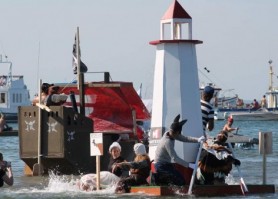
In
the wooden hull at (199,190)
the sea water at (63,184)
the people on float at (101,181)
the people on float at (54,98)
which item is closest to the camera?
the wooden hull at (199,190)

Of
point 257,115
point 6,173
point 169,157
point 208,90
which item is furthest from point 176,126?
point 257,115

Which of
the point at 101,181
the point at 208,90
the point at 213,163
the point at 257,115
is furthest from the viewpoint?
the point at 257,115

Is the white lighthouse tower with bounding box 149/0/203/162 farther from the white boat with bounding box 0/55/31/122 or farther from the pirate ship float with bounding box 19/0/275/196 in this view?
the white boat with bounding box 0/55/31/122

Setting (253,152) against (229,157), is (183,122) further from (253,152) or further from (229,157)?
(253,152)

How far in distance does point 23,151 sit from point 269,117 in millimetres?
83568

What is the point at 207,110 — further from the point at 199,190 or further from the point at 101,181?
the point at 101,181

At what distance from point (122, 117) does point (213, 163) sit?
31.7ft

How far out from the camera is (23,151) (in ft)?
95.1

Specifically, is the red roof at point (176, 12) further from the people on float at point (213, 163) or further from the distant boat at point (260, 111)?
the distant boat at point (260, 111)

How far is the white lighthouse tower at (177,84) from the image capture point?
22.7 m

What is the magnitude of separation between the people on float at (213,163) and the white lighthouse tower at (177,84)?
471 mm

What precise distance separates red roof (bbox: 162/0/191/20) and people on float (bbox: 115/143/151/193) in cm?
270

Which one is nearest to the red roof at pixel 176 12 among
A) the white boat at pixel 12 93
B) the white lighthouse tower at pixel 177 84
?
the white lighthouse tower at pixel 177 84

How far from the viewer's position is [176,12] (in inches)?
899
